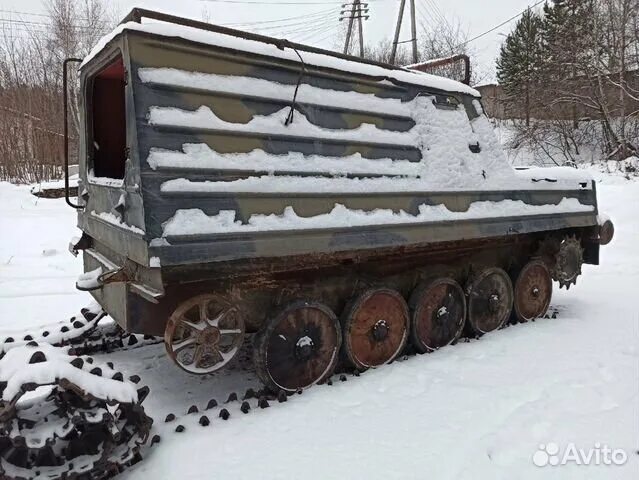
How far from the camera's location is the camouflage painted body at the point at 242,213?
2.91m

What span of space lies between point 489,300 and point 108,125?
3.93 metres

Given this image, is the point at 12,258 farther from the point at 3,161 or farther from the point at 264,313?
the point at 3,161

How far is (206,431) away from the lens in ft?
10.2

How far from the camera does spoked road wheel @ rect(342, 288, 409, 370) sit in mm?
4082

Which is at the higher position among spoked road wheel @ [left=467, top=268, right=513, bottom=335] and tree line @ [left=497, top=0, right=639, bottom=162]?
tree line @ [left=497, top=0, right=639, bottom=162]

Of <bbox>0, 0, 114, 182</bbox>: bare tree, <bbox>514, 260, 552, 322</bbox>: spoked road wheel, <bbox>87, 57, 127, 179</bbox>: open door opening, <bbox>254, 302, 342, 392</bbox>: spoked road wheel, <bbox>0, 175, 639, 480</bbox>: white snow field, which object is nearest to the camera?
<bbox>0, 175, 639, 480</bbox>: white snow field

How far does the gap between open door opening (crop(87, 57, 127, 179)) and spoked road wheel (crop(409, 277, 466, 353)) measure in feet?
9.57

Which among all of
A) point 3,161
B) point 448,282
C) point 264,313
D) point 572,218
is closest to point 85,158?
point 264,313

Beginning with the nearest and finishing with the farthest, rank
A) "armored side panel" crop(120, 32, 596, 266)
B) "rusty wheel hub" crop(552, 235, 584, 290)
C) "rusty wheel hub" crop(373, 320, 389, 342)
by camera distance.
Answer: "armored side panel" crop(120, 32, 596, 266)
"rusty wheel hub" crop(373, 320, 389, 342)
"rusty wheel hub" crop(552, 235, 584, 290)

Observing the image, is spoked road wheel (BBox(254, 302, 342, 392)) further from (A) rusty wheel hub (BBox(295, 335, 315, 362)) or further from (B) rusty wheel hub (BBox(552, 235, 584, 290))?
(B) rusty wheel hub (BBox(552, 235, 584, 290))

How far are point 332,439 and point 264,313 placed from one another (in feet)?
3.48

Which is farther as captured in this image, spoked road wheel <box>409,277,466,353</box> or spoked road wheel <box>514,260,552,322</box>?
spoked road wheel <box>514,260,552,322</box>

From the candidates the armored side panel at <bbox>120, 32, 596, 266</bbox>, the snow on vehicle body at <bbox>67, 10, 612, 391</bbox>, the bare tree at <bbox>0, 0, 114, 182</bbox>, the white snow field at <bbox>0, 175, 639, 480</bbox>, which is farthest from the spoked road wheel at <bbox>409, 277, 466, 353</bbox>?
the bare tree at <bbox>0, 0, 114, 182</bbox>

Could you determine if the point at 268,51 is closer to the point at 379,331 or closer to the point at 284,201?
the point at 284,201
